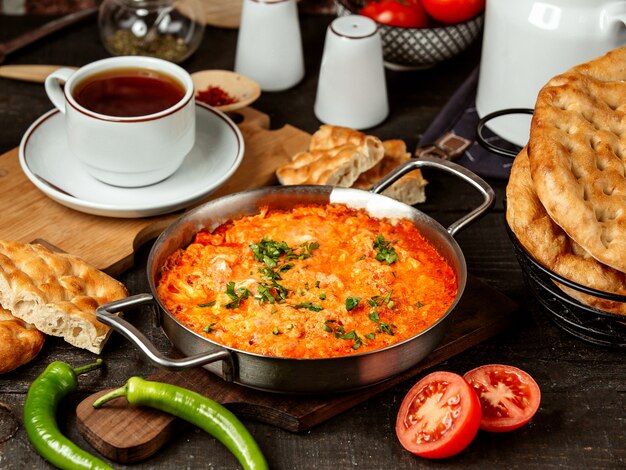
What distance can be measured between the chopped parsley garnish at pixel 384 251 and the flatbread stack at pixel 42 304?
2.99ft

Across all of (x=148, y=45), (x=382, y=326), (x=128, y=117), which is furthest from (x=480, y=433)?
(x=148, y=45)

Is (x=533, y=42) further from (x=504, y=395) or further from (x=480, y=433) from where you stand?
(x=480, y=433)

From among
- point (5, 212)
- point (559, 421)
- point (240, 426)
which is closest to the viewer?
point (240, 426)

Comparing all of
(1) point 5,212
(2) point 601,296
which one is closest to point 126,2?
(1) point 5,212

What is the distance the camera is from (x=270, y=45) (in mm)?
4461

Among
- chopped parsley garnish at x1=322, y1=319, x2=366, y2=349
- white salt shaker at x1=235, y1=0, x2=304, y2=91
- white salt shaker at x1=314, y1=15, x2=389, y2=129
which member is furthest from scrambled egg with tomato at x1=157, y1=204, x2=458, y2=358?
white salt shaker at x1=235, y1=0, x2=304, y2=91

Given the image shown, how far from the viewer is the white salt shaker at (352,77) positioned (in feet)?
13.4

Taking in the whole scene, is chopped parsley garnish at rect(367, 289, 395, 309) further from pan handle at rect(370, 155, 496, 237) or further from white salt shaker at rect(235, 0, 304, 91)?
white salt shaker at rect(235, 0, 304, 91)

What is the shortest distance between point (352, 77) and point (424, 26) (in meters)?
0.64

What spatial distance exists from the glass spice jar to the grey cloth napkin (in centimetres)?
141

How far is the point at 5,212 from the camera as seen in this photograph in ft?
11.8

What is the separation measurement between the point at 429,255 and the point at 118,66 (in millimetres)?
1502

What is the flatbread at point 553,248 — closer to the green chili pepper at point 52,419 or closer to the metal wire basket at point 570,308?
the metal wire basket at point 570,308

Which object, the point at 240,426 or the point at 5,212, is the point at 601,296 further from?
the point at 5,212
